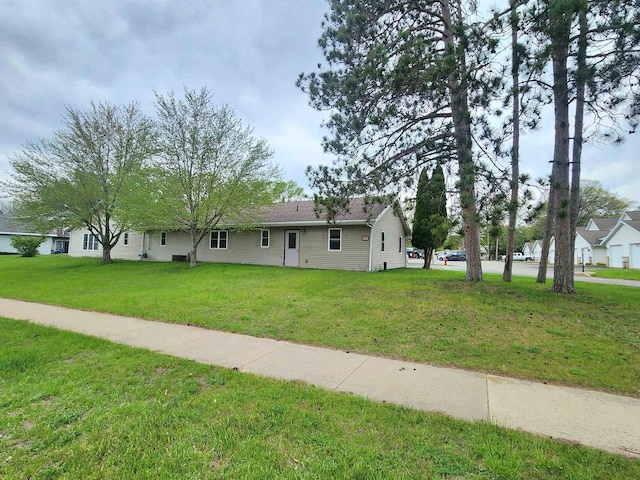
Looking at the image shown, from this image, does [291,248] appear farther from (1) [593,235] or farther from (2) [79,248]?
(1) [593,235]

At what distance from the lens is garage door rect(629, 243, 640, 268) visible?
2450 cm

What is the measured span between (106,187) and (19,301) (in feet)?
37.3

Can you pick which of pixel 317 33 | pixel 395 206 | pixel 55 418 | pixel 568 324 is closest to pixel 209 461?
pixel 55 418

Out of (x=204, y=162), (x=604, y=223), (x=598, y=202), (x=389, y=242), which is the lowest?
(x=389, y=242)

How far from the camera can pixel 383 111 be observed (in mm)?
8461

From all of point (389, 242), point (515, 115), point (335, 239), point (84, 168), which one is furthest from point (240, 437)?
point (84, 168)

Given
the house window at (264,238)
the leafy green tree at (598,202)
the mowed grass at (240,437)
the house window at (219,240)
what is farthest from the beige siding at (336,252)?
the leafy green tree at (598,202)

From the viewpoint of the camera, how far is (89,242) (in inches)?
1032

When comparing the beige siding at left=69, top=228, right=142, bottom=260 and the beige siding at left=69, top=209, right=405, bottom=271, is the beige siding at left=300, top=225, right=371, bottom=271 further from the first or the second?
the beige siding at left=69, top=228, right=142, bottom=260

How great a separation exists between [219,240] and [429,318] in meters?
16.1

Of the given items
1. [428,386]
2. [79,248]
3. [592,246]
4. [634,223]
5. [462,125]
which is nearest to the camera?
[428,386]

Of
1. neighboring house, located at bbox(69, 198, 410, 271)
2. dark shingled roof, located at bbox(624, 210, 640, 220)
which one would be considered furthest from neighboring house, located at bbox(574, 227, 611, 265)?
neighboring house, located at bbox(69, 198, 410, 271)

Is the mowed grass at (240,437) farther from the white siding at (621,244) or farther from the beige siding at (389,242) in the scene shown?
the white siding at (621,244)

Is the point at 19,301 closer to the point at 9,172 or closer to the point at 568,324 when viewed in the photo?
the point at 9,172
